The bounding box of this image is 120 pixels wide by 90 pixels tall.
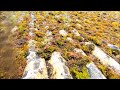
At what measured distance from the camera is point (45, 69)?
3.67 metres

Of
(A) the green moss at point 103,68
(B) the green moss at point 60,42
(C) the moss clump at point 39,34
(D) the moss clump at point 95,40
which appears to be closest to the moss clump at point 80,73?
(A) the green moss at point 103,68

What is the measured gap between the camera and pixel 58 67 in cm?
371

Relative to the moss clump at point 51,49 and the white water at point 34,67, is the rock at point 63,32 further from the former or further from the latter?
the white water at point 34,67

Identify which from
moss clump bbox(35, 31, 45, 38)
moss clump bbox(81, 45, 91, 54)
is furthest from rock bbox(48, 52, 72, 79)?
moss clump bbox(35, 31, 45, 38)

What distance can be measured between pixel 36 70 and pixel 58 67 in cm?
40

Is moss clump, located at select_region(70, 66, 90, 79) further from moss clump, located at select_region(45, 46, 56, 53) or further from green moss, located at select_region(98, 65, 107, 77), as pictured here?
moss clump, located at select_region(45, 46, 56, 53)

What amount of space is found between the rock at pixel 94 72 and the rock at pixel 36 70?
78 cm

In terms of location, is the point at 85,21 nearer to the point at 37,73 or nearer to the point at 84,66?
the point at 84,66

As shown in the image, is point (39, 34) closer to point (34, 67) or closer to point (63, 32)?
point (63, 32)
